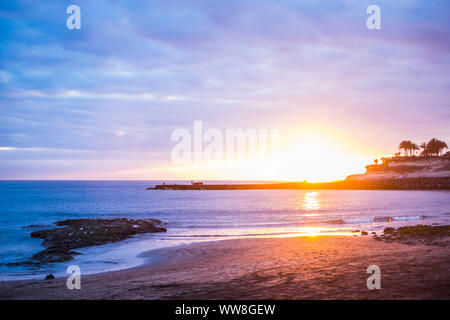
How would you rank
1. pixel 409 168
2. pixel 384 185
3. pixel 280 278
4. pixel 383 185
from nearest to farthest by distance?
pixel 280 278, pixel 384 185, pixel 383 185, pixel 409 168

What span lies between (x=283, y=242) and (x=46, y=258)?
14.9 metres

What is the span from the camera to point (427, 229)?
24.7m

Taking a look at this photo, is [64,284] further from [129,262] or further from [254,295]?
[254,295]

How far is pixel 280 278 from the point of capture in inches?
493

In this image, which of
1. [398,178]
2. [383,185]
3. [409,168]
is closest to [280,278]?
[383,185]

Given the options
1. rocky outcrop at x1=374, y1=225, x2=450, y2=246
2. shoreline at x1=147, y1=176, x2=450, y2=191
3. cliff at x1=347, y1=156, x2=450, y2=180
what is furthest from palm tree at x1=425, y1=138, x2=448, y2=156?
rocky outcrop at x1=374, y1=225, x2=450, y2=246

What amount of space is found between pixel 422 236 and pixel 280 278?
14.1 meters

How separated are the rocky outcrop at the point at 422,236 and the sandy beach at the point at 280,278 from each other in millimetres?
1457

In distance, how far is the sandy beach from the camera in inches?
409

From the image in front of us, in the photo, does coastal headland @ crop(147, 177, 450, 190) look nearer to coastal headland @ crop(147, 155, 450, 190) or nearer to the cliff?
coastal headland @ crop(147, 155, 450, 190)

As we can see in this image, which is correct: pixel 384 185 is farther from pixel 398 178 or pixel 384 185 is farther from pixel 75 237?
pixel 75 237

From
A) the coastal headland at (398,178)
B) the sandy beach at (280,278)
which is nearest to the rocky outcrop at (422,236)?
the sandy beach at (280,278)

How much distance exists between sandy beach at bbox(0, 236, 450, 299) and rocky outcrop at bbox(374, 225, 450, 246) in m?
1.46

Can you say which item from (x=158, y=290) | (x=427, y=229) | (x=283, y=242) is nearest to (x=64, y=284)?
(x=158, y=290)
